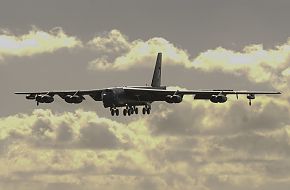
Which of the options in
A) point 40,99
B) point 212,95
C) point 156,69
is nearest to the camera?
point 212,95

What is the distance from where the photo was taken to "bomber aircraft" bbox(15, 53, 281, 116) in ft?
337

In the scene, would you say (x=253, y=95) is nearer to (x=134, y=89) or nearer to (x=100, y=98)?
(x=134, y=89)

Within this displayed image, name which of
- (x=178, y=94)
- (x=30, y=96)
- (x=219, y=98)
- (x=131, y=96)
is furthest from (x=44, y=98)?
(x=219, y=98)

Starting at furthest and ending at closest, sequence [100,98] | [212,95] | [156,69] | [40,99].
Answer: [156,69] < [100,98] < [40,99] < [212,95]

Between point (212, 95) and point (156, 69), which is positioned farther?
point (156, 69)

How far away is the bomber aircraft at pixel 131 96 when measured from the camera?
103m

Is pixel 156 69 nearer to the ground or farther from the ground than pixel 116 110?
farther from the ground

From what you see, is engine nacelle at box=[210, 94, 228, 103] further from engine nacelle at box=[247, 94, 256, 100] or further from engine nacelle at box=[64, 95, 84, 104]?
engine nacelle at box=[64, 95, 84, 104]

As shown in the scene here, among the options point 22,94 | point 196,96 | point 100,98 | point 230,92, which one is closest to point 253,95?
point 230,92

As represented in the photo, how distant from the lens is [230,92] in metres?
103

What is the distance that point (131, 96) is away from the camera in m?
110

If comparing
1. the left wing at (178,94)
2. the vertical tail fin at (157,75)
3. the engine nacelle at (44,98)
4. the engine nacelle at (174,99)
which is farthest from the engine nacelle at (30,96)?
the engine nacelle at (174,99)

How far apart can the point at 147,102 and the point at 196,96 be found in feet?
29.8

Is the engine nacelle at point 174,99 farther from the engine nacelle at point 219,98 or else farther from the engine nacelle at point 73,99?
the engine nacelle at point 73,99
